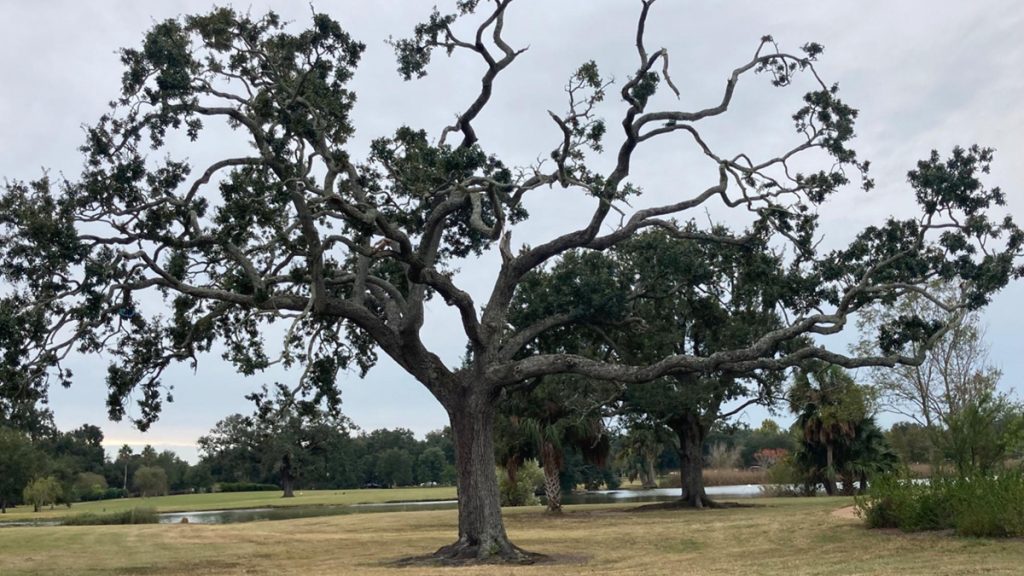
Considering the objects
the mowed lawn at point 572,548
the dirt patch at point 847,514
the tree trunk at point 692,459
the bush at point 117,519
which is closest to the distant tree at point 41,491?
the bush at point 117,519

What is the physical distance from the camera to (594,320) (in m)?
22.4

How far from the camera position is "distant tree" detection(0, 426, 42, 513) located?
6669cm

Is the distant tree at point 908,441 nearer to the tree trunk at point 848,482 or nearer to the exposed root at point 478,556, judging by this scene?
the tree trunk at point 848,482

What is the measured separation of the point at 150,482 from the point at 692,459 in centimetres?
7242

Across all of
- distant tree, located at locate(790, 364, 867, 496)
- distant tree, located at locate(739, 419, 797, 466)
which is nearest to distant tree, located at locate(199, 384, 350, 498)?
distant tree, located at locate(790, 364, 867, 496)

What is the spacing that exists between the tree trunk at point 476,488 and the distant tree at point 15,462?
187 ft

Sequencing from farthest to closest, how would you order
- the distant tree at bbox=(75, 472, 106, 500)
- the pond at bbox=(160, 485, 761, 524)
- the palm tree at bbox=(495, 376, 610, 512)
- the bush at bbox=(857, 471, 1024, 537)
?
the distant tree at bbox=(75, 472, 106, 500)
the pond at bbox=(160, 485, 761, 524)
the palm tree at bbox=(495, 376, 610, 512)
the bush at bbox=(857, 471, 1024, 537)

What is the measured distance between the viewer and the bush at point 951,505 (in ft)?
58.2

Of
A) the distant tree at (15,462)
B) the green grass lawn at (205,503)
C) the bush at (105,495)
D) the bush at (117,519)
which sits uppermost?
the distant tree at (15,462)

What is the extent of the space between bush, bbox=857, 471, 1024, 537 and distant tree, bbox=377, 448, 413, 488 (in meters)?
96.7

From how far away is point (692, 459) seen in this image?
4238 cm

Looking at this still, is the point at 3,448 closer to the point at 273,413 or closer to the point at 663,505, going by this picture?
the point at 663,505

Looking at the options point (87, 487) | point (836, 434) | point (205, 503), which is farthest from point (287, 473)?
point (836, 434)

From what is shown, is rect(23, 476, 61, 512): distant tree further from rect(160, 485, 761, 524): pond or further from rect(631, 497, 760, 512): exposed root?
rect(631, 497, 760, 512): exposed root
